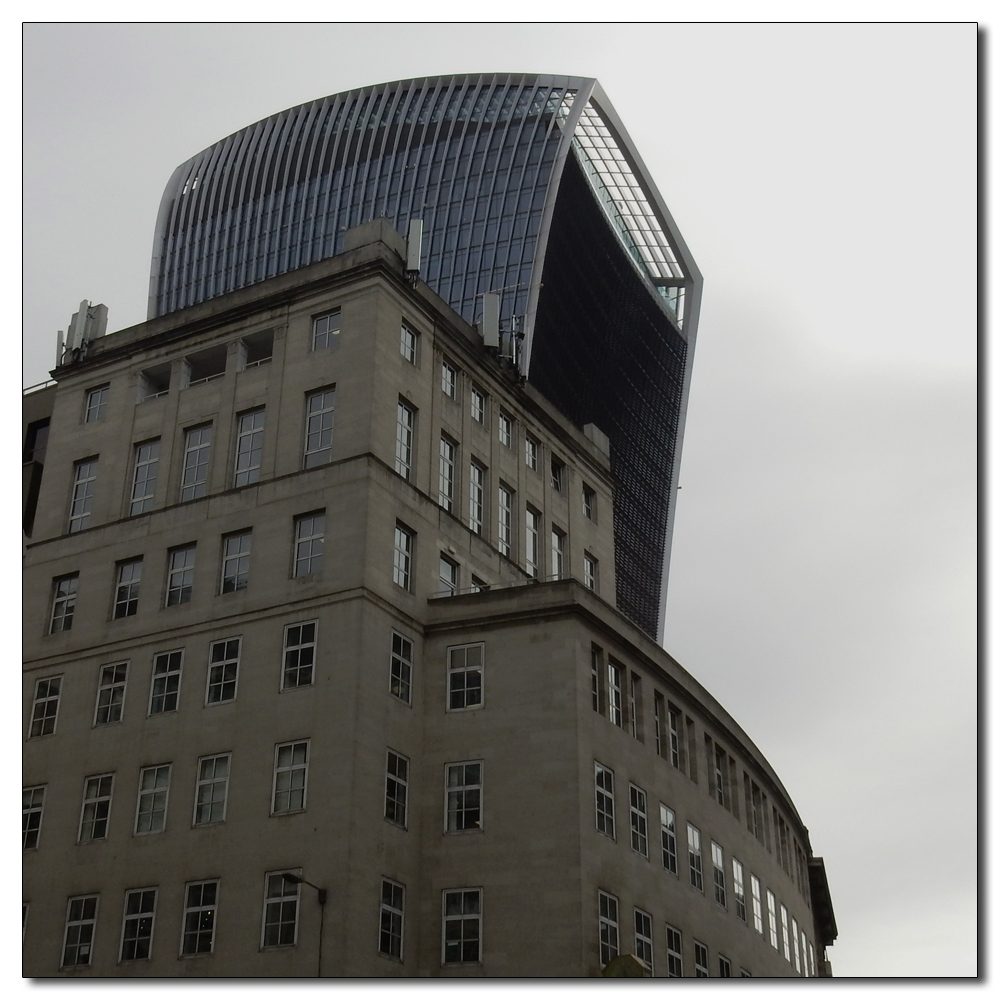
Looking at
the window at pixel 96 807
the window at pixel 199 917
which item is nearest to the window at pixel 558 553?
the window at pixel 96 807

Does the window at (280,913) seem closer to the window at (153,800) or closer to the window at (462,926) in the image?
the window at (462,926)

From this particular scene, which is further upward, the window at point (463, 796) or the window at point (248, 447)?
the window at point (248, 447)

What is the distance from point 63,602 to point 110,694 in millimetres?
6150

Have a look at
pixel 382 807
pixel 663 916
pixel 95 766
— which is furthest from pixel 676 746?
pixel 95 766

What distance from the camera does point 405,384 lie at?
202 feet

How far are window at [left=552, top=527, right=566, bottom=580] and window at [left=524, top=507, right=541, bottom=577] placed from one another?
1465mm

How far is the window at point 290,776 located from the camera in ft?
Answer: 168

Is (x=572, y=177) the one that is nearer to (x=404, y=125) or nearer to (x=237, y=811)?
(x=404, y=125)

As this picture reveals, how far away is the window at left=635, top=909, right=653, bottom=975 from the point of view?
52.0 meters

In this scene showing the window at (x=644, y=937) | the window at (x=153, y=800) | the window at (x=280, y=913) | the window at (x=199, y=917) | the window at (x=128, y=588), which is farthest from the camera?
the window at (x=128, y=588)

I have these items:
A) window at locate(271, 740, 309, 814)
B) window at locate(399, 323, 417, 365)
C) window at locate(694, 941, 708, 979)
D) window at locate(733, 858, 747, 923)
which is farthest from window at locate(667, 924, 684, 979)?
window at locate(399, 323, 417, 365)

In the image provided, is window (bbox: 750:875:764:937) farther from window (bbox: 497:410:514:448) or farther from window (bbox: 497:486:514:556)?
window (bbox: 497:410:514:448)

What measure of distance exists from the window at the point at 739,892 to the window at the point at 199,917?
941 inches

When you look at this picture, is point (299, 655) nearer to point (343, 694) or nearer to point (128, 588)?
point (343, 694)
